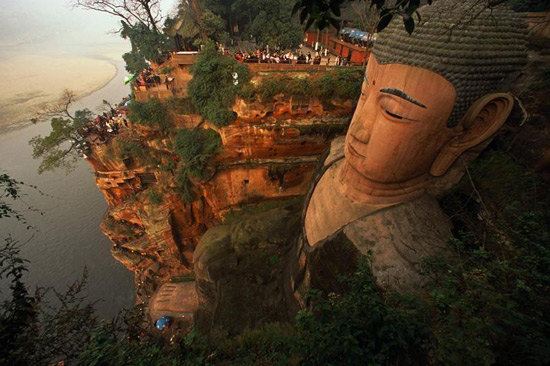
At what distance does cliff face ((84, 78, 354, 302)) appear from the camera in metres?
10.5

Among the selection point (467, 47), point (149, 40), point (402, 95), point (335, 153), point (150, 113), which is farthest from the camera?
point (149, 40)

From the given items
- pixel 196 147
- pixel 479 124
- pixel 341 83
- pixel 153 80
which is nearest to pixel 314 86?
pixel 341 83

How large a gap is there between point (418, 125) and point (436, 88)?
563 mm

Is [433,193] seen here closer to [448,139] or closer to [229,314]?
[448,139]

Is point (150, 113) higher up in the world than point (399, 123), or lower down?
lower down

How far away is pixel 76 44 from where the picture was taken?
8231 centimetres

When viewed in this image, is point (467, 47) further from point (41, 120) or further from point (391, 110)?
point (41, 120)

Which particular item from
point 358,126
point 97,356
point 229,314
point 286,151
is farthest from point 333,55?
point 97,356

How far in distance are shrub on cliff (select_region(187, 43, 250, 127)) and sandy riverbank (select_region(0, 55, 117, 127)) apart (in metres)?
35.4

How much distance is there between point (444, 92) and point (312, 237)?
3.94 m

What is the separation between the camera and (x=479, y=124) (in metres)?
4.04

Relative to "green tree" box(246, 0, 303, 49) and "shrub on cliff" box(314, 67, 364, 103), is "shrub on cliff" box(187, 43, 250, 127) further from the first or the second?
"green tree" box(246, 0, 303, 49)

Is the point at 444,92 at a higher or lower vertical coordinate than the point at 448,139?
higher

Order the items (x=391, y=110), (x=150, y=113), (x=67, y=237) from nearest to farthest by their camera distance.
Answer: (x=391, y=110) → (x=150, y=113) → (x=67, y=237)
